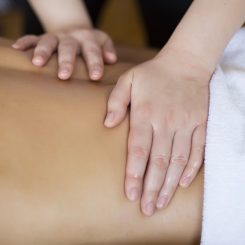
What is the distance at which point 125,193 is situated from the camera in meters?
A: 0.60

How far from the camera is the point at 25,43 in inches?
31.3

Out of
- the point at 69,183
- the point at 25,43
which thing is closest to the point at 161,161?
the point at 69,183

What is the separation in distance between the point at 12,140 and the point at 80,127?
9 centimetres

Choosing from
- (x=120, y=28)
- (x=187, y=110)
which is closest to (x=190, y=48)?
(x=187, y=110)

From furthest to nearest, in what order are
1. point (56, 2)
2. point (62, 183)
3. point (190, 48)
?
point (56, 2), point (190, 48), point (62, 183)

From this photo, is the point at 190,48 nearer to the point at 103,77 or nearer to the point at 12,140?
the point at 103,77

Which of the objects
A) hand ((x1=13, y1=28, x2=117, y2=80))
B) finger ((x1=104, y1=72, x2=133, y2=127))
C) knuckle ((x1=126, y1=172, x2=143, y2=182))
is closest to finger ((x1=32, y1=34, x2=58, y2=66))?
hand ((x1=13, y1=28, x2=117, y2=80))

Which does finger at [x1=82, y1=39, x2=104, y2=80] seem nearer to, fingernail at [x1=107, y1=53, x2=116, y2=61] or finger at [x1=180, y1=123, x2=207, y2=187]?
fingernail at [x1=107, y1=53, x2=116, y2=61]

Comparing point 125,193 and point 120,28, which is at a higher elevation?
point 125,193

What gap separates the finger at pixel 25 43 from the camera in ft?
2.55

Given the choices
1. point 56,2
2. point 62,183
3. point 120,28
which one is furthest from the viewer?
point 120,28

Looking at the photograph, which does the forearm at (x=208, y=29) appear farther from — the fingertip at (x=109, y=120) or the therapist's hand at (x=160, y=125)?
the fingertip at (x=109, y=120)

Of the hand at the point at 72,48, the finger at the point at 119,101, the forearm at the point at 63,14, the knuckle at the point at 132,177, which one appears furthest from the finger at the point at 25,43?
the knuckle at the point at 132,177

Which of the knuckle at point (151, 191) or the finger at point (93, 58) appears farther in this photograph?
the finger at point (93, 58)
